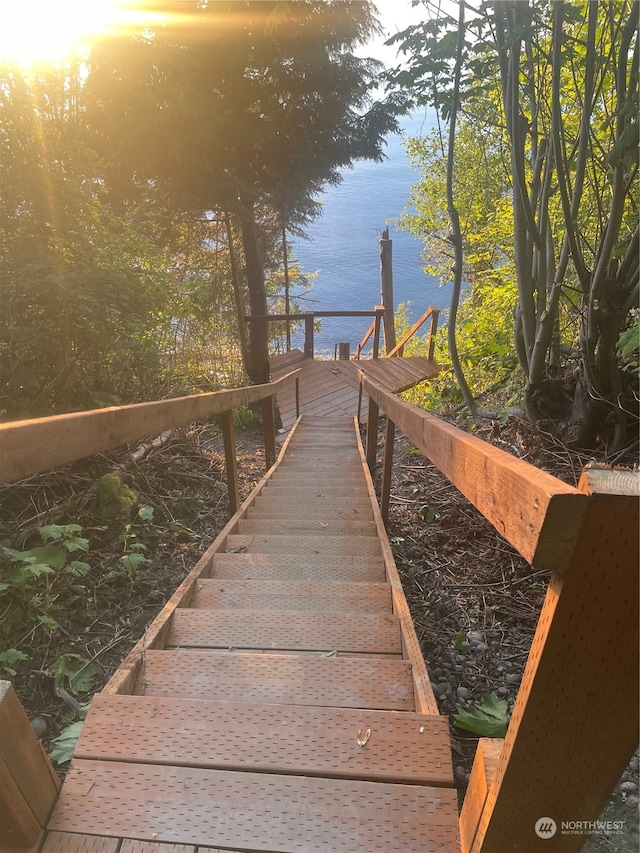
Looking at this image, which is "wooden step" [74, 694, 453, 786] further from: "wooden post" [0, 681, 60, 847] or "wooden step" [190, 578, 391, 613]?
"wooden step" [190, 578, 391, 613]

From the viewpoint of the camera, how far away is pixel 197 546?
134 inches

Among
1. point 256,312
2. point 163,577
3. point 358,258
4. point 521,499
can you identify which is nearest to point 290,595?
point 163,577

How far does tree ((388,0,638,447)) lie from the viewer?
279 cm

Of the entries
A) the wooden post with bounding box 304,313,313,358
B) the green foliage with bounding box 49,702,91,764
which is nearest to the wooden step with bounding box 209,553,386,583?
the green foliage with bounding box 49,702,91,764

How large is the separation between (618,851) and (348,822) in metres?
0.77

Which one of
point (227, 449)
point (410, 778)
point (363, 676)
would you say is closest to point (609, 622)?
point (410, 778)

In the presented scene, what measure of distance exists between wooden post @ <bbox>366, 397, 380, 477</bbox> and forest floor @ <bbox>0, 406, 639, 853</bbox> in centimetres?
58

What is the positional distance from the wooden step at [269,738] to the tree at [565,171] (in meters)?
2.63

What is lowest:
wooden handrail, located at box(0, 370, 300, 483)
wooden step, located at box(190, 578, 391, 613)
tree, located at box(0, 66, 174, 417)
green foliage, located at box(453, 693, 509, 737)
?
green foliage, located at box(453, 693, 509, 737)

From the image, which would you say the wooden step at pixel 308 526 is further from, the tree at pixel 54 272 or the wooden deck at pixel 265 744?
the tree at pixel 54 272

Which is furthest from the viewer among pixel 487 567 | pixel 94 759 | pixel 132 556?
pixel 487 567

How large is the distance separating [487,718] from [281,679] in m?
0.97

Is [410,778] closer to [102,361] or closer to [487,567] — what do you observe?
[487,567]

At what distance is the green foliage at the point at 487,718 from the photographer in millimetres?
1934
